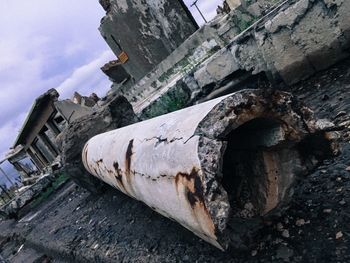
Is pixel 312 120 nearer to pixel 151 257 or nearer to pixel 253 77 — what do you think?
pixel 151 257

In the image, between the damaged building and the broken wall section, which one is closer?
the broken wall section

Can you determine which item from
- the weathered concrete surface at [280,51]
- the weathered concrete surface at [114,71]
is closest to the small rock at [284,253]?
the weathered concrete surface at [280,51]

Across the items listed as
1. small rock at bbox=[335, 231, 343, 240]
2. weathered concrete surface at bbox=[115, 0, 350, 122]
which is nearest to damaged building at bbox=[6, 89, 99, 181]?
weathered concrete surface at bbox=[115, 0, 350, 122]

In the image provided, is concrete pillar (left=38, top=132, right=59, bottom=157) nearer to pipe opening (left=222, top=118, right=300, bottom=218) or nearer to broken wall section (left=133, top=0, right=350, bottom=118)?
broken wall section (left=133, top=0, right=350, bottom=118)

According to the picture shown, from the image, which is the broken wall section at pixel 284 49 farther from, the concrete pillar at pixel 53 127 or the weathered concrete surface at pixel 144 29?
the concrete pillar at pixel 53 127

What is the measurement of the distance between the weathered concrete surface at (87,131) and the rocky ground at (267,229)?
15.5 inches

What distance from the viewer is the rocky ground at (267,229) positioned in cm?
138

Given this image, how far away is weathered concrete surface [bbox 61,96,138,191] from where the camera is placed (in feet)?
13.8

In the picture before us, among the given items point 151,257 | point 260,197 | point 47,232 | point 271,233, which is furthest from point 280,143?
point 47,232

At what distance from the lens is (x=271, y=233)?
60.2 inches

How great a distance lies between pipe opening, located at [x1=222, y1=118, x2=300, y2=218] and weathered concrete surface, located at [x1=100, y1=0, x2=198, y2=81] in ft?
31.4

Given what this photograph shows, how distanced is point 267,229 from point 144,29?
10900 mm

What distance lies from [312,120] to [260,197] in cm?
45

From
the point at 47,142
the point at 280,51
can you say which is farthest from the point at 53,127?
the point at 280,51
